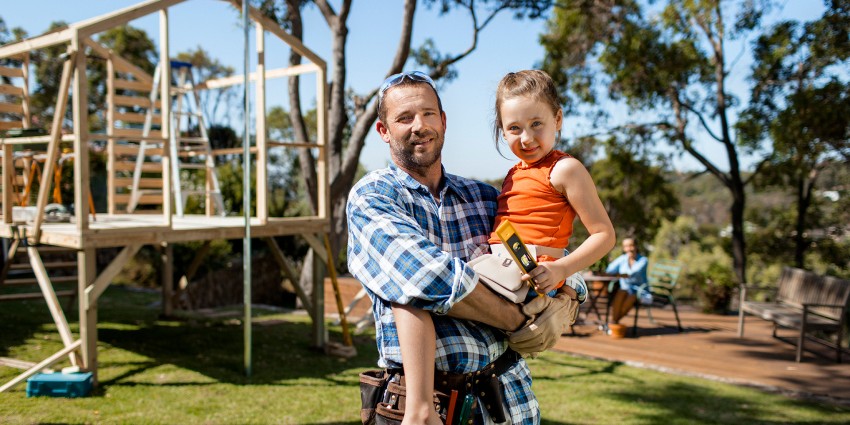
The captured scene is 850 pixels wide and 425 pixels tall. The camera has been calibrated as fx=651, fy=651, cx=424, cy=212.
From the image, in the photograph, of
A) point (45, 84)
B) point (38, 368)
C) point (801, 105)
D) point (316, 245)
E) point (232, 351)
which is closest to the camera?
point (38, 368)

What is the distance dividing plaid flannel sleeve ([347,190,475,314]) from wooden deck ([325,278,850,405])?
6115mm

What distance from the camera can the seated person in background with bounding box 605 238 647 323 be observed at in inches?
367

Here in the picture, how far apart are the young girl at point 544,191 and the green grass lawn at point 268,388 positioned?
3841 mm

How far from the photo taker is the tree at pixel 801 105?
11445mm

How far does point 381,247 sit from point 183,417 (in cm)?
414

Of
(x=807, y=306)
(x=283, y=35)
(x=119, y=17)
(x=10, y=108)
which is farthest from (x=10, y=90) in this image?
(x=807, y=306)

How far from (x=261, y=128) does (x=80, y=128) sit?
6.41 feet

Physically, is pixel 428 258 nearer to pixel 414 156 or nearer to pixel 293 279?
pixel 414 156

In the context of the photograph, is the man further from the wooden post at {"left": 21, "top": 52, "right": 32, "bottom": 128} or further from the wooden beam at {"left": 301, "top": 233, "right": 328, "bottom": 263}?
the wooden post at {"left": 21, "top": 52, "right": 32, "bottom": 128}

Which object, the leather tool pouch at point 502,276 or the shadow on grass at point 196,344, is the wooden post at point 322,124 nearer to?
the shadow on grass at point 196,344

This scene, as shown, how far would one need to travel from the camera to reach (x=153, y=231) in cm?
599

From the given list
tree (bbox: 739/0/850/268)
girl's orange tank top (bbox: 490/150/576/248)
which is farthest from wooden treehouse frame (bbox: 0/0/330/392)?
tree (bbox: 739/0/850/268)

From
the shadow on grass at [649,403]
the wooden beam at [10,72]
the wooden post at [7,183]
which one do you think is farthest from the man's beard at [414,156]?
the wooden beam at [10,72]

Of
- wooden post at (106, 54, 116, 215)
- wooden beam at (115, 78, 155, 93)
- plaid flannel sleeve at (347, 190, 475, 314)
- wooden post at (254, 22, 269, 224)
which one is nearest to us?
plaid flannel sleeve at (347, 190, 475, 314)
